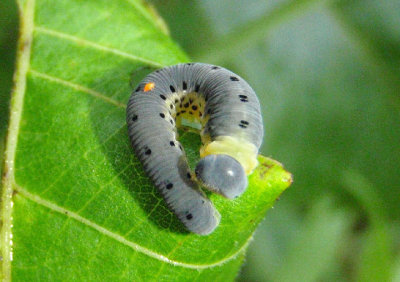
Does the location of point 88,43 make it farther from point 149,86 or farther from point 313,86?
point 313,86

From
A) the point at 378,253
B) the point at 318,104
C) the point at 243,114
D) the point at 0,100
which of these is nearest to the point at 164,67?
Result: the point at 243,114

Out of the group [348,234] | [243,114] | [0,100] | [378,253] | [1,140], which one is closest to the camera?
[243,114]

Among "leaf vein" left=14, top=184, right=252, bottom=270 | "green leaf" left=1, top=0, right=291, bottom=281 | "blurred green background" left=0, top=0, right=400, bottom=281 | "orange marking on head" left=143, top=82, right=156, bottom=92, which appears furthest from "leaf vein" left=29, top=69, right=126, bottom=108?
"blurred green background" left=0, top=0, right=400, bottom=281

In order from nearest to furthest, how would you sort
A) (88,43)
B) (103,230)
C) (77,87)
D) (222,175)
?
1. (222,175)
2. (103,230)
3. (77,87)
4. (88,43)

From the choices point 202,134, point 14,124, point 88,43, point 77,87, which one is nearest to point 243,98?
point 202,134

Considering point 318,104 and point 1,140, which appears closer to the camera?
point 1,140

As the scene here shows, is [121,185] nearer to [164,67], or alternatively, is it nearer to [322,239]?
[164,67]

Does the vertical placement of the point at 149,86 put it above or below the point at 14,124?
above
